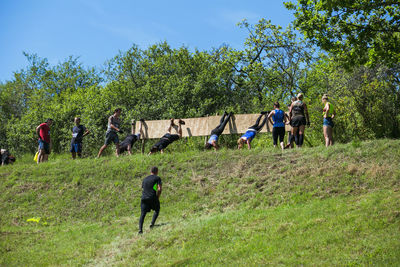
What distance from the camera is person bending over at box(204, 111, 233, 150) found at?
680 inches

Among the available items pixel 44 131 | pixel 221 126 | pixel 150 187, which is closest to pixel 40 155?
pixel 44 131

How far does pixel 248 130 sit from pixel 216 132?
1421mm

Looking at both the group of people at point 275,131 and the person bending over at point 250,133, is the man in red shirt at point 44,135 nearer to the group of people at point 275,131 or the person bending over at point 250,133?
the group of people at point 275,131

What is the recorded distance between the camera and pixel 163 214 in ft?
43.2

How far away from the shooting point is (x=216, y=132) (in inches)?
701

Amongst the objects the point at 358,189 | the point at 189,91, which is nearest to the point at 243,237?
the point at 358,189

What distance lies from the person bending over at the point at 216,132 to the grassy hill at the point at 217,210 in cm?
58

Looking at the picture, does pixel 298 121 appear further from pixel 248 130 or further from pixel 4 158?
pixel 4 158

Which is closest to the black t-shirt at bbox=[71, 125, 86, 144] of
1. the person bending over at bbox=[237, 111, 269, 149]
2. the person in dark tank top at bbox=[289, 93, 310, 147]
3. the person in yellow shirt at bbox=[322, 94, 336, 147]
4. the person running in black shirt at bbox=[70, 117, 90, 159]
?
the person running in black shirt at bbox=[70, 117, 90, 159]

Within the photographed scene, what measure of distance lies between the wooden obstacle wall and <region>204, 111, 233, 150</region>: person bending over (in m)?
0.35

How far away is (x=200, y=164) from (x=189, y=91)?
16887mm

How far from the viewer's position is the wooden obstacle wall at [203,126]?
18234mm

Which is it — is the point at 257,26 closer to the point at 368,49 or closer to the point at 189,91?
the point at 189,91

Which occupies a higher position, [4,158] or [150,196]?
[4,158]
